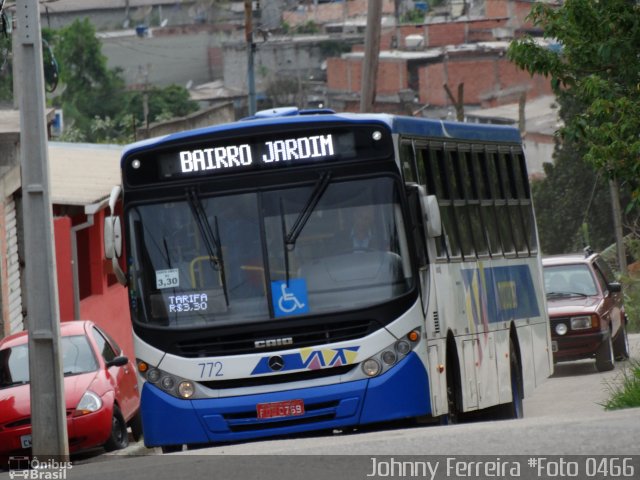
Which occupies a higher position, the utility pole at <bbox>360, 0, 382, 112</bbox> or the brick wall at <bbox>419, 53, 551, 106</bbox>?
the utility pole at <bbox>360, 0, 382, 112</bbox>

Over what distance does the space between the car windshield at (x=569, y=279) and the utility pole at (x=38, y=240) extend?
457 inches

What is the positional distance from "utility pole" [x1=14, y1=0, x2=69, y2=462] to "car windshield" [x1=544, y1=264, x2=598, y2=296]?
11619 mm

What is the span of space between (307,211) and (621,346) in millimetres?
14094

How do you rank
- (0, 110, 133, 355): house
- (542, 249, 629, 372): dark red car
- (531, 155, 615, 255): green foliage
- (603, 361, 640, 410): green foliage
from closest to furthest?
(603, 361, 640, 410): green foliage, (542, 249, 629, 372): dark red car, (0, 110, 133, 355): house, (531, 155, 615, 255): green foliage

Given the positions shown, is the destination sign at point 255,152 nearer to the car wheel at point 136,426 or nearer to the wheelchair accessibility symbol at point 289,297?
the wheelchair accessibility symbol at point 289,297

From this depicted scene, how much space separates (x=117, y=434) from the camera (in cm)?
1675

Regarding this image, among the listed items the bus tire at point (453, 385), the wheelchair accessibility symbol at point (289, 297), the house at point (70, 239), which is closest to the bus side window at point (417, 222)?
the wheelchair accessibility symbol at point (289, 297)

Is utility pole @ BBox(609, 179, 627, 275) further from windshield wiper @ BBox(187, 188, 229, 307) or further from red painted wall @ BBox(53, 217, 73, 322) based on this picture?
windshield wiper @ BBox(187, 188, 229, 307)

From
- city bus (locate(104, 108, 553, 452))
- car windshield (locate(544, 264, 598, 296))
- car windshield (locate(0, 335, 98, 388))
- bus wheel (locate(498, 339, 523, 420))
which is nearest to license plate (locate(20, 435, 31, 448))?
car windshield (locate(0, 335, 98, 388))

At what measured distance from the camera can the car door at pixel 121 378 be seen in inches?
677

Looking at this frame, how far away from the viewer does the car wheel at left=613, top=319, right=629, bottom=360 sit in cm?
2447

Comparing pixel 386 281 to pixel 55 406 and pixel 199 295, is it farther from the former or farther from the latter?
pixel 55 406

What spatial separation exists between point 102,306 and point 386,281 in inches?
754

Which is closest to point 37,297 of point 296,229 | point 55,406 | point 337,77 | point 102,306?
point 55,406
